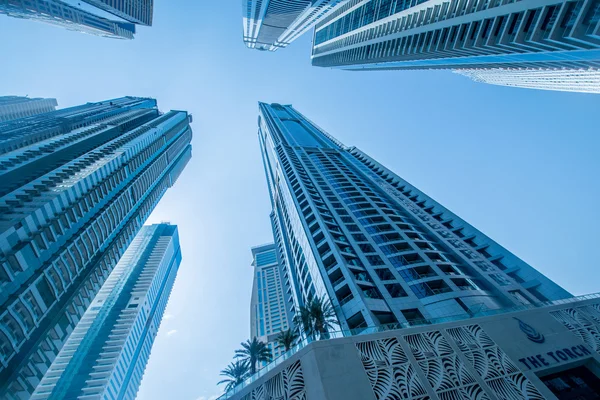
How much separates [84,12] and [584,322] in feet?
539

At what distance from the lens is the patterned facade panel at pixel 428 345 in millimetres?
20219

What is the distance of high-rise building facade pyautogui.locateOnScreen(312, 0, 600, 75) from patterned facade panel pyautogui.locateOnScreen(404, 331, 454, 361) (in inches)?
1190

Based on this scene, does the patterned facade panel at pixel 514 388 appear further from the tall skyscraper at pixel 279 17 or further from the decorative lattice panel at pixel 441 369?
the tall skyscraper at pixel 279 17

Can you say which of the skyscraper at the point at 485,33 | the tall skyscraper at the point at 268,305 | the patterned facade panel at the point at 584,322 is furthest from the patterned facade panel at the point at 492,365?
the tall skyscraper at the point at 268,305

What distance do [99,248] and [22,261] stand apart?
1133 inches

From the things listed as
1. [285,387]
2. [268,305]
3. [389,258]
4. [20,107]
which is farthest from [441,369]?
[20,107]

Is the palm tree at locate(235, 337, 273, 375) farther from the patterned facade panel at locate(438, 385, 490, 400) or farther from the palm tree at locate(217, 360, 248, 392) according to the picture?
the patterned facade panel at locate(438, 385, 490, 400)

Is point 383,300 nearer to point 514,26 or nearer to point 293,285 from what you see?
point 293,285

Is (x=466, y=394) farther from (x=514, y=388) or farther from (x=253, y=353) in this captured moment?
(x=253, y=353)

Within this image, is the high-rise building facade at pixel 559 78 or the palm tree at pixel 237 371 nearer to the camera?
the palm tree at pixel 237 371

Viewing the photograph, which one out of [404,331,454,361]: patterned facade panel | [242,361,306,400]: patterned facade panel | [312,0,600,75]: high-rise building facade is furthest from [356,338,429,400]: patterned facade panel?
[312,0,600,75]: high-rise building facade

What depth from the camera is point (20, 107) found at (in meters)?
133

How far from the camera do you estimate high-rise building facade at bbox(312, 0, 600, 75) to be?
28.6 metres

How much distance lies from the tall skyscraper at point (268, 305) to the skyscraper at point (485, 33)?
80156mm
